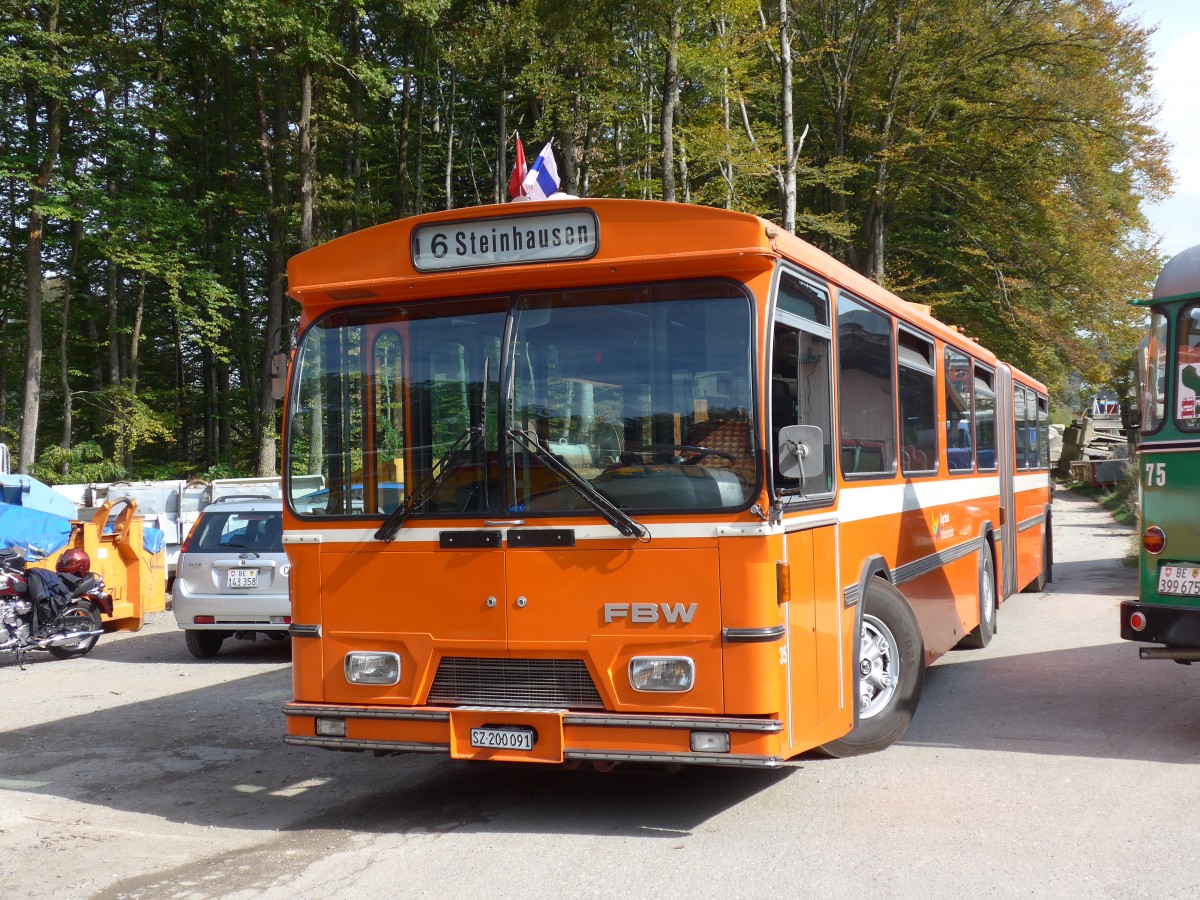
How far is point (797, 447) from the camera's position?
555cm

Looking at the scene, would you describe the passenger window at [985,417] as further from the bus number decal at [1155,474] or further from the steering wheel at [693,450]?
the steering wheel at [693,450]

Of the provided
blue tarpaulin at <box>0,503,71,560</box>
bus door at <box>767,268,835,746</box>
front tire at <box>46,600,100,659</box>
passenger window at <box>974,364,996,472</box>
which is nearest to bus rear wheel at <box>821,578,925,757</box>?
bus door at <box>767,268,835,746</box>

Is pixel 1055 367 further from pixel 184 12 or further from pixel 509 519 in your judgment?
pixel 509 519

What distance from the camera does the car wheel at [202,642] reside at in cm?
1330

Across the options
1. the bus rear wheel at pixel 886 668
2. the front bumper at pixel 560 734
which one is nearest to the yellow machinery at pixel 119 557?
the front bumper at pixel 560 734

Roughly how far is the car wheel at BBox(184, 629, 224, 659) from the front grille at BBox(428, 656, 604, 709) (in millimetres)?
8003

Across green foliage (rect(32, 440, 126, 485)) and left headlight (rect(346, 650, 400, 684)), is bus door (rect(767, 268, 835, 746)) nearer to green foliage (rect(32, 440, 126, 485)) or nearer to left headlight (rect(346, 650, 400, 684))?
left headlight (rect(346, 650, 400, 684))

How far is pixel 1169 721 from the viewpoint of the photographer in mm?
8180

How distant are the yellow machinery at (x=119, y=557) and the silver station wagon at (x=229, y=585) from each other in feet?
6.95

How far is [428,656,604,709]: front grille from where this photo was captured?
5.83m

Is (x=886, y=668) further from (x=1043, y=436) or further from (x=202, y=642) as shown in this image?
(x=1043, y=436)

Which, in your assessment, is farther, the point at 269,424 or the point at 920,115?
the point at 920,115

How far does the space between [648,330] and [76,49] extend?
26.8 metres

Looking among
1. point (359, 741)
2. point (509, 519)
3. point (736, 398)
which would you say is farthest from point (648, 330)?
point (359, 741)
